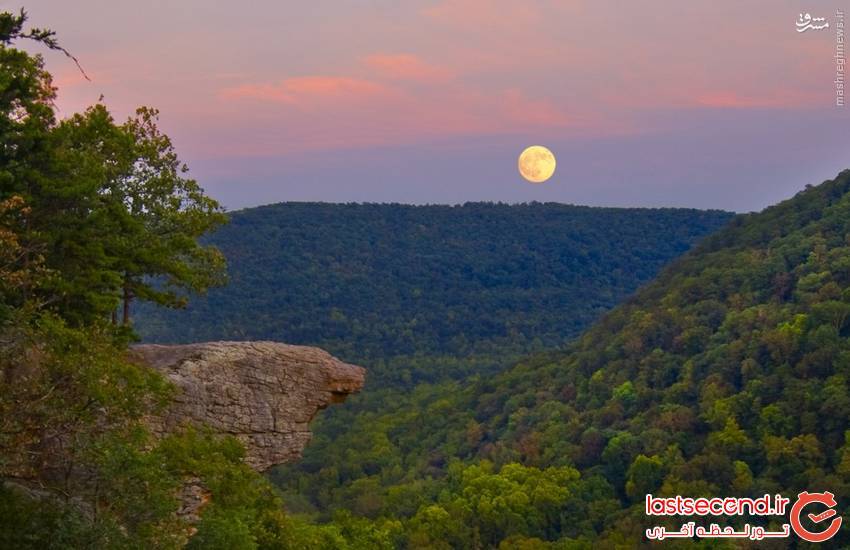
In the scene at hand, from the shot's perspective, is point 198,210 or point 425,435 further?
point 425,435

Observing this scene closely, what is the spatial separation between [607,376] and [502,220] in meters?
94.1

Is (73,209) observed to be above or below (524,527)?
above

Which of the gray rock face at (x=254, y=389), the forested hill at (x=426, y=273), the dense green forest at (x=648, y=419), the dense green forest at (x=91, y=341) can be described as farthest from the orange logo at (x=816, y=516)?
the forested hill at (x=426, y=273)

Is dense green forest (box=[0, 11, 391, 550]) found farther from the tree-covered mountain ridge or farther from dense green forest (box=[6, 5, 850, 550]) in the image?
the tree-covered mountain ridge

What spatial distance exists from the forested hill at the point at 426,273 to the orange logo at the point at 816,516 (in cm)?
6864

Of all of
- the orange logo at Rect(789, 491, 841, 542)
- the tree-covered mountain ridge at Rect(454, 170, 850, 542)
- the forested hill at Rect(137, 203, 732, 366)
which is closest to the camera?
the orange logo at Rect(789, 491, 841, 542)

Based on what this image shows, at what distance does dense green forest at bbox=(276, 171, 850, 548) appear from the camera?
5697 cm

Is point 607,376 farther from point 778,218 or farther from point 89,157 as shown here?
point 89,157

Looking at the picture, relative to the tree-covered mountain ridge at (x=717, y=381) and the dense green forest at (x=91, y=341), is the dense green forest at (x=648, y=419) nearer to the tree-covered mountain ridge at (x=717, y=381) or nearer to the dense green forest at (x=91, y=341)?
the tree-covered mountain ridge at (x=717, y=381)

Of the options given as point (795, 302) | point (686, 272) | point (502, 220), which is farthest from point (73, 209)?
point (502, 220)

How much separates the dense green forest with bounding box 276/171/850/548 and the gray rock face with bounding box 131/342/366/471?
3041 centimetres

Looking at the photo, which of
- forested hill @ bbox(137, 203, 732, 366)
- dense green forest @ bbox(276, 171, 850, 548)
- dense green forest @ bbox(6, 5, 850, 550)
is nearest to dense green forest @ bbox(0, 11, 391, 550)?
dense green forest @ bbox(6, 5, 850, 550)

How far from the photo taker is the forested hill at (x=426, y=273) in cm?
12156

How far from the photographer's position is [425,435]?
3317 inches
